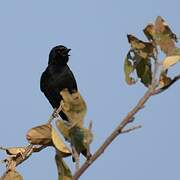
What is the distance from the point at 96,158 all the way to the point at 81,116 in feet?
0.58

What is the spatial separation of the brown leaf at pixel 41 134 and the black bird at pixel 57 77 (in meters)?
6.16

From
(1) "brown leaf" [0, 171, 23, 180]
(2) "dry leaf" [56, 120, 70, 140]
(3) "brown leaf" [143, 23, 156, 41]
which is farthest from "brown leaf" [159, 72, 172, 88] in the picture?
(1) "brown leaf" [0, 171, 23, 180]

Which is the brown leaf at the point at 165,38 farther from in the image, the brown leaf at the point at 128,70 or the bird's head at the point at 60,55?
the bird's head at the point at 60,55

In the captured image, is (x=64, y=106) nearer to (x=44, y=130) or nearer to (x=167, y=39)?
(x=44, y=130)

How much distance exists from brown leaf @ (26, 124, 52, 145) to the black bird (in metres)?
6.16

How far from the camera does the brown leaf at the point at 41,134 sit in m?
1.46

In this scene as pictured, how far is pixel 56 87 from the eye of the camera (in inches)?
308

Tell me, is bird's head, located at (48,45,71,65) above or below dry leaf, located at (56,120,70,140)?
below

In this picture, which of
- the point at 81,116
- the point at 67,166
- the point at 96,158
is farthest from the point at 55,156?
the point at 96,158

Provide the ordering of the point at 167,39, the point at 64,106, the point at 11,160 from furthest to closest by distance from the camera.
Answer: the point at 11,160, the point at 167,39, the point at 64,106

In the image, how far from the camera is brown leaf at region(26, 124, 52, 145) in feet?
4.80

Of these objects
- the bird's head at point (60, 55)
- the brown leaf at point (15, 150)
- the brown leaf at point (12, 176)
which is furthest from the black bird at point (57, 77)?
the brown leaf at point (12, 176)

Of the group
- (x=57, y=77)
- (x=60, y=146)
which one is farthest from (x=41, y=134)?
(x=57, y=77)

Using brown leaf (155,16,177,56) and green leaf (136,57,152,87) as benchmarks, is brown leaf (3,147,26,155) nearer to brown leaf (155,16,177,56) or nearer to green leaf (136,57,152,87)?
green leaf (136,57,152,87)
